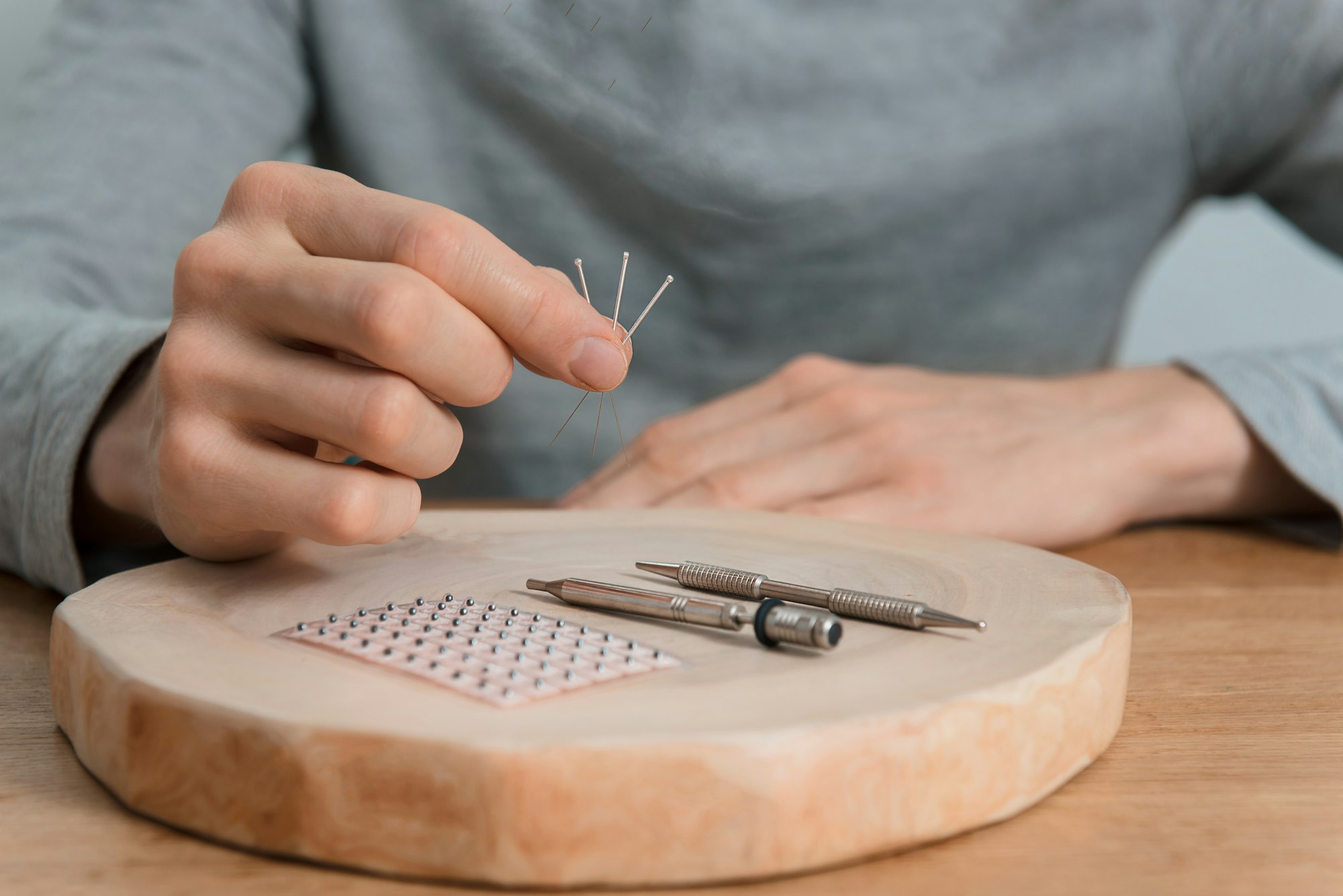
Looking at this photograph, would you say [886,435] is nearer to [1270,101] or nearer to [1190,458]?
[1190,458]

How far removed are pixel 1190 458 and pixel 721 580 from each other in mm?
696

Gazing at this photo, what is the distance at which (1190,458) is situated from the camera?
1107 millimetres

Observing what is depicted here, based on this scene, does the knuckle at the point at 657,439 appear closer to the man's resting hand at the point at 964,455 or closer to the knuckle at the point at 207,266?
the man's resting hand at the point at 964,455

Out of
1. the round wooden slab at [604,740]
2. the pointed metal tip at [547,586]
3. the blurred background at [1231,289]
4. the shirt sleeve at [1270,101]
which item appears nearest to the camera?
the round wooden slab at [604,740]

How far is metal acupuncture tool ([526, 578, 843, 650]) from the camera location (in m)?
0.54

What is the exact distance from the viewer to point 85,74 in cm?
118

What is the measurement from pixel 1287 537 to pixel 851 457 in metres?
0.51

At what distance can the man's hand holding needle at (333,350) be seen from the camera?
59cm

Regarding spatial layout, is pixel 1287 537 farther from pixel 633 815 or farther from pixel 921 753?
pixel 633 815

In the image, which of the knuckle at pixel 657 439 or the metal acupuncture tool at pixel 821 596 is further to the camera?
the knuckle at pixel 657 439

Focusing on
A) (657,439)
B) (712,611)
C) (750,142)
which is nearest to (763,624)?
(712,611)

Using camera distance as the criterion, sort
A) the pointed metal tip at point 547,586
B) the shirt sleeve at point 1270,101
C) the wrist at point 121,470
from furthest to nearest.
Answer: the shirt sleeve at point 1270,101 → the wrist at point 121,470 → the pointed metal tip at point 547,586

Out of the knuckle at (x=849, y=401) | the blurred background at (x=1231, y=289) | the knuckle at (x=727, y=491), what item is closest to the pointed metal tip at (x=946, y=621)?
the knuckle at (x=727, y=491)

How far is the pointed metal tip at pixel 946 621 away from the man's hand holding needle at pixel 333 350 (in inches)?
8.9
